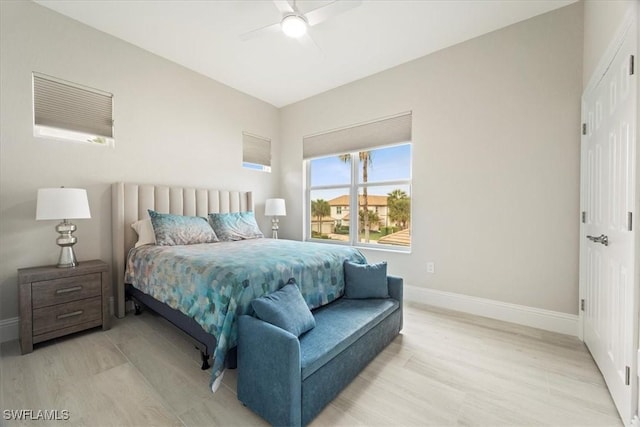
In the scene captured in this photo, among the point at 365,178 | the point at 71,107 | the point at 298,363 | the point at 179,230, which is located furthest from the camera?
the point at 365,178

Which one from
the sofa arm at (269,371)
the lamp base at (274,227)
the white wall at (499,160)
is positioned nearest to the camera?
the sofa arm at (269,371)

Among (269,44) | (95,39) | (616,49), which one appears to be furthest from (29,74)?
(616,49)

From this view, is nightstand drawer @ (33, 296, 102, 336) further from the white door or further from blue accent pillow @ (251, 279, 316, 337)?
the white door

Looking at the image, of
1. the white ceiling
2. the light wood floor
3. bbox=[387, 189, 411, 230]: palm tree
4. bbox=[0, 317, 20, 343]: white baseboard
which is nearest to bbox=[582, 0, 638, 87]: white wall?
the white ceiling

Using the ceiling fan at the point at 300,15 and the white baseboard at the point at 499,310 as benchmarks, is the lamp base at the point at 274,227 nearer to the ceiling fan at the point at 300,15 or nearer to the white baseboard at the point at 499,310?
the white baseboard at the point at 499,310

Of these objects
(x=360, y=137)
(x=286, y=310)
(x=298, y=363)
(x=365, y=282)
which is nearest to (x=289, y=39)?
(x=360, y=137)

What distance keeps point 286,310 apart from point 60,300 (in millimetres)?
2071

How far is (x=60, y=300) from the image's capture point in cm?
216

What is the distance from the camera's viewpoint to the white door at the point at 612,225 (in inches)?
51.9

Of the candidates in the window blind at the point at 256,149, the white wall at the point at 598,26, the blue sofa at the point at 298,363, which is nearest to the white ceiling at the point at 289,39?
the white wall at the point at 598,26

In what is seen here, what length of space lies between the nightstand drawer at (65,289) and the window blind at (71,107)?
1.52 m

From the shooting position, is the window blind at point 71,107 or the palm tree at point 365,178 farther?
the palm tree at point 365,178

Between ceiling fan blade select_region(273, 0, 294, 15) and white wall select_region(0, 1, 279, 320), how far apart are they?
1997 millimetres

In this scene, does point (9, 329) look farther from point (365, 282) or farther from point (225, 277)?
point (365, 282)
